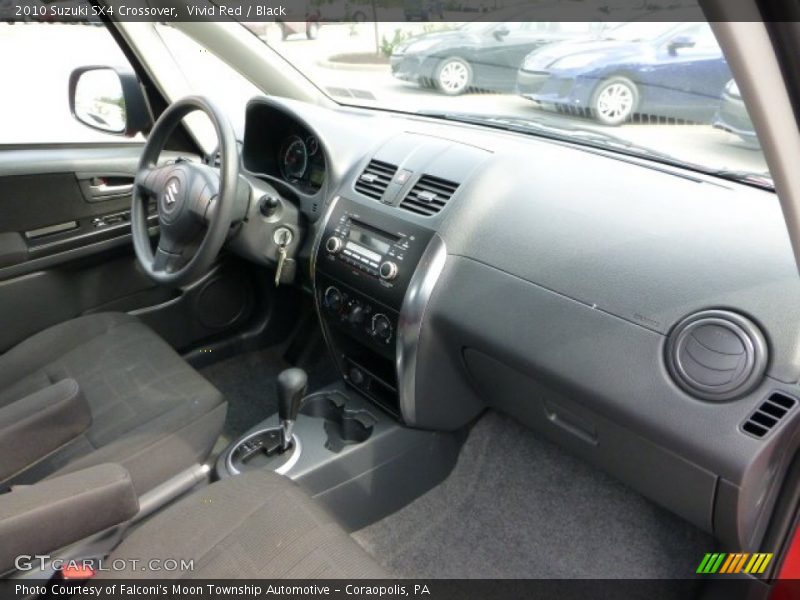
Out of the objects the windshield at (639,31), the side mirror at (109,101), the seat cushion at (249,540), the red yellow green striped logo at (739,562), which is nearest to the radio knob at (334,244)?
the seat cushion at (249,540)

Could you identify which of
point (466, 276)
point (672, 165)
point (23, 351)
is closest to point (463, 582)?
point (466, 276)

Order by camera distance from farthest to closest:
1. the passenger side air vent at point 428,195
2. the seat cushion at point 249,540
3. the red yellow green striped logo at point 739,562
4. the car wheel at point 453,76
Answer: the car wheel at point 453,76, the passenger side air vent at point 428,195, the red yellow green striped logo at point 739,562, the seat cushion at point 249,540

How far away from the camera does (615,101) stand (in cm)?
147

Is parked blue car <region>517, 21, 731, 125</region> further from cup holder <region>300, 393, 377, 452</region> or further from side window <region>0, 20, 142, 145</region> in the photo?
side window <region>0, 20, 142, 145</region>

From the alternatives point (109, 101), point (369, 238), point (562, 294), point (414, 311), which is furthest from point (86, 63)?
point (562, 294)

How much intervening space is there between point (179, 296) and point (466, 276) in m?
1.24

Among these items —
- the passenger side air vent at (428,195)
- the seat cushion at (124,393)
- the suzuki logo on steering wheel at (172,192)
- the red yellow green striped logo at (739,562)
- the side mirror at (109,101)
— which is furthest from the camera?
the side mirror at (109,101)

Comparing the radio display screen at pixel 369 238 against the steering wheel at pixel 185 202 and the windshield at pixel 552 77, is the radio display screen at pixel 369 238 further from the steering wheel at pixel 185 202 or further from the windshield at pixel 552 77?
the windshield at pixel 552 77

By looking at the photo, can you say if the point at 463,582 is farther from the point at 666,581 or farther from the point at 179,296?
the point at 179,296

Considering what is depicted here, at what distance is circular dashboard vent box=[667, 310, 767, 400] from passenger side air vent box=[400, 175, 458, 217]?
0.61 m

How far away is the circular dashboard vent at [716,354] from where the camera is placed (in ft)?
3.28

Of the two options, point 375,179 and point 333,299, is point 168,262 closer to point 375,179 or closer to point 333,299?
point 333,299

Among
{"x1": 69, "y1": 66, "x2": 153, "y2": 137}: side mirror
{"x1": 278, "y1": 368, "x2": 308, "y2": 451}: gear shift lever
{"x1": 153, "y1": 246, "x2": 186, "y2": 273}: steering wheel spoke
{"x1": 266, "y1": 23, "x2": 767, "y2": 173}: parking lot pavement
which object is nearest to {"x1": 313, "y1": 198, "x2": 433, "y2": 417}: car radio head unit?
{"x1": 278, "y1": 368, "x2": 308, "y2": 451}: gear shift lever

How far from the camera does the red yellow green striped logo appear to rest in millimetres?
1199
